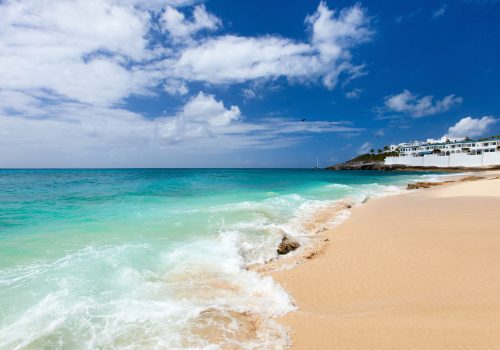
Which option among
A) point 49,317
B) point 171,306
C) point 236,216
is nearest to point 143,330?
point 171,306

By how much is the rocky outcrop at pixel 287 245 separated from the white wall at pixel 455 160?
283 ft

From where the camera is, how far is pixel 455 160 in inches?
3159

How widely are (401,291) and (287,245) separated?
366 centimetres

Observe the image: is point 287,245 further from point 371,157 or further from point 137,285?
point 371,157

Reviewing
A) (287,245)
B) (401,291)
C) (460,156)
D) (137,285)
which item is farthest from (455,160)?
(137,285)

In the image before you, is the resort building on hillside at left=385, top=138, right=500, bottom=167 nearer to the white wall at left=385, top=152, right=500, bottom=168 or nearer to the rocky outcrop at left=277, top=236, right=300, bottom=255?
the white wall at left=385, top=152, right=500, bottom=168

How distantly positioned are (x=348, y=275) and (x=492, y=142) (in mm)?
112948

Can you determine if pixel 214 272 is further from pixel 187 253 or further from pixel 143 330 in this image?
pixel 143 330

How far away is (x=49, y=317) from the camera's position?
474cm

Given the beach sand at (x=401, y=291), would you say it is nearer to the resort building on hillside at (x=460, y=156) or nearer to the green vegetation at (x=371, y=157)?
the resort building on hillside at (x=460, y=156)

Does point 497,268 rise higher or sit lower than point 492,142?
lower

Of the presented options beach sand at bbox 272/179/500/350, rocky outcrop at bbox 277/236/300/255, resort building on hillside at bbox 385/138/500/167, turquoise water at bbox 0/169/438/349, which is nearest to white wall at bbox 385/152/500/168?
resort building on hillside at bbox 385/138/500/167

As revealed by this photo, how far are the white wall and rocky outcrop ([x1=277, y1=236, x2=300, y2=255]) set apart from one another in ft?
283

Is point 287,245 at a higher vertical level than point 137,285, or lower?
higher
